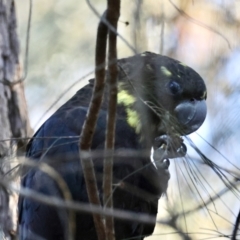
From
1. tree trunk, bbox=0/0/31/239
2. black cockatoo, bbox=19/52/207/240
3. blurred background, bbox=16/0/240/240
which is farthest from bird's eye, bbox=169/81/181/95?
tree trunk, bbox=0/0/31/239

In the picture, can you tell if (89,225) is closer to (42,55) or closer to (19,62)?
(19,62)

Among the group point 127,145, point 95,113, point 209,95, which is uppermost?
point 95,113

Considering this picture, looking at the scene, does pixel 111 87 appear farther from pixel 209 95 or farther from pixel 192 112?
pixel 192 112

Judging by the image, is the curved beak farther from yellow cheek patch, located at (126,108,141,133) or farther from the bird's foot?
the bird's foot

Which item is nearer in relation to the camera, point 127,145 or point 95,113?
point 95,113

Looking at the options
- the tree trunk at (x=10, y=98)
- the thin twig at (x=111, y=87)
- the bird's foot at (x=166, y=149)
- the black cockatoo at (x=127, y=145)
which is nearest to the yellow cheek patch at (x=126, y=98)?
the black cockatoo at (x=127, y=145)

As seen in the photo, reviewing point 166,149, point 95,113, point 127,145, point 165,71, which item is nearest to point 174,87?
point 165,71

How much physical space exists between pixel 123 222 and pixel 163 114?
2.01 feet

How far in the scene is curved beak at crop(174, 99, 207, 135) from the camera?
2.71 meters

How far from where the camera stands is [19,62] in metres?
3.21

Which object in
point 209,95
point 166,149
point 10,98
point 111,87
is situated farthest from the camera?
point 10,98

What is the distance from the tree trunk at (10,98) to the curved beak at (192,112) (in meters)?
0.84

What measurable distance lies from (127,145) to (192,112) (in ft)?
1.17

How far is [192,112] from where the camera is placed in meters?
2.80
